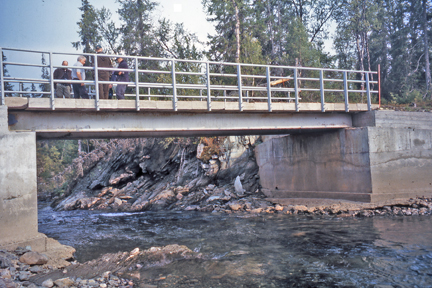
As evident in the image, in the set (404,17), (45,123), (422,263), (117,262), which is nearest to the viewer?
(422,263)

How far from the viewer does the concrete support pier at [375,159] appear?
13.7 metres

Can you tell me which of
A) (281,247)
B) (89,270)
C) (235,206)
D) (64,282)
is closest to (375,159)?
(281,247)

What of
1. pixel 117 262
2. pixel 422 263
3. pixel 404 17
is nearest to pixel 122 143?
pixel 117 262

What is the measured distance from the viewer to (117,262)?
26.6ft

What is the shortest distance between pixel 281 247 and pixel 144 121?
19.1 feet

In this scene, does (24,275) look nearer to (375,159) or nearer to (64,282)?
(64,282)

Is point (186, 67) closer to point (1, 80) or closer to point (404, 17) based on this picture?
point (1, 80)

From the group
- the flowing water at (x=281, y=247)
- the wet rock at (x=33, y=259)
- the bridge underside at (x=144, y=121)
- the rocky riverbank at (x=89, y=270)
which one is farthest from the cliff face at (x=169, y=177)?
the wet rock at (x=33, y=259)

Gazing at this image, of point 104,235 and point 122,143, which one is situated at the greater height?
point 122,143

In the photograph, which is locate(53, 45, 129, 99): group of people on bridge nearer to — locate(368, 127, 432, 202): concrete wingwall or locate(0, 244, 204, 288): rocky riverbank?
locate(0, 244, 204, 288): rocky riverbank

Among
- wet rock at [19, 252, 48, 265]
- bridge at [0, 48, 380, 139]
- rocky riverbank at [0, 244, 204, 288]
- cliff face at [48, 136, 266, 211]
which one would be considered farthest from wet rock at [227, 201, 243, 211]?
wet rock at [19, 252, 48, 265]

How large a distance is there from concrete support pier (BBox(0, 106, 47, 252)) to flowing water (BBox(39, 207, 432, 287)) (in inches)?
55.7

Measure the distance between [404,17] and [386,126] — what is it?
2774cm

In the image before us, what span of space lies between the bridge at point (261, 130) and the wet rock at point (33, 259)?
89 centimetres
